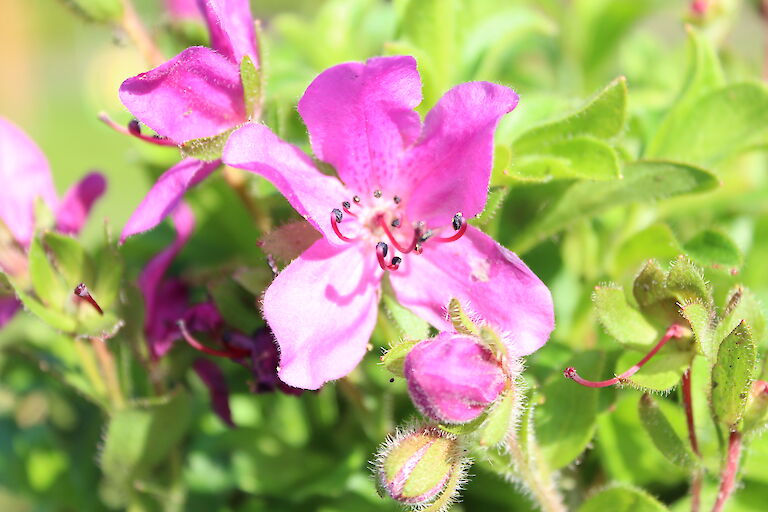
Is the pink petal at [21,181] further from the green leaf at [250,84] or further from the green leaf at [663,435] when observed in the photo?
the green leaf at [663,435]

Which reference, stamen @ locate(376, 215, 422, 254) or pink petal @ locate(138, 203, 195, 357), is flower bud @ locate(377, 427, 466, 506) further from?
pink petal @ locate(138, 203, 195, 357)

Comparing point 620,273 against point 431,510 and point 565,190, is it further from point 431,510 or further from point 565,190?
point 431,510

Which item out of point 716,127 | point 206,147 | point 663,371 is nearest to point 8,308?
point 206,147

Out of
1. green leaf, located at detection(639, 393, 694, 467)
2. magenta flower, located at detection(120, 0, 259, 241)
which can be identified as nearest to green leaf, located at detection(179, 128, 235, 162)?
magenta flower, located at detection(120, 0, 259, 241)

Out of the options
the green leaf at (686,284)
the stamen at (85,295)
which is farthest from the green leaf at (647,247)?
the stamen at (85,295)

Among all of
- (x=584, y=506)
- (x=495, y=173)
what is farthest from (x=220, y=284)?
(x=584, y=506)

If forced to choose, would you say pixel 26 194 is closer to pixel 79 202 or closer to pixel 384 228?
pixel 79 202
